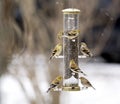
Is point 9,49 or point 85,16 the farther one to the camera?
point 85,16

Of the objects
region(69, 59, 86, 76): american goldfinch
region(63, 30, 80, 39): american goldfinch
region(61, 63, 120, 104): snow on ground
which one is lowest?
region(61, 63, 120, 104): snow on ground

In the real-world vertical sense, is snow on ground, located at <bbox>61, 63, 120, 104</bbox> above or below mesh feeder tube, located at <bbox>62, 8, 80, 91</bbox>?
below

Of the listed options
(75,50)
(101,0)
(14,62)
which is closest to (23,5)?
(14,62)

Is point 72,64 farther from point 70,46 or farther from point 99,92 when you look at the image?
point 99,92

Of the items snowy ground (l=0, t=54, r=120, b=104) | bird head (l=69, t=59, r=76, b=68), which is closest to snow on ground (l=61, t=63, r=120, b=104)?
snowy ground (l=0, t=54, r=120, b=104)

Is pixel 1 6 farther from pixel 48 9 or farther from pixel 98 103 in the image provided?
pixel 98 103

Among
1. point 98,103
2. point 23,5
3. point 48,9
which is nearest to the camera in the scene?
point 23,5

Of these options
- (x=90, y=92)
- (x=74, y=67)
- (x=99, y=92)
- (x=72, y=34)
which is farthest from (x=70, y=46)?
(x=99, y=92)

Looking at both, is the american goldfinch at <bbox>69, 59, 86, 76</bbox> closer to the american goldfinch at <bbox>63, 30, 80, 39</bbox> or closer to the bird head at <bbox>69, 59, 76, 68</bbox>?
the bird head at <bbox>69, 59, 76, 68</bbox>

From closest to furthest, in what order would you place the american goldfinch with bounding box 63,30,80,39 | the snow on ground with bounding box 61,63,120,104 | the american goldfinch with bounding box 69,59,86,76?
the american goldfinch with bounding box 69,59,86,76 → the american goldfinch with bounding box 63,30,80,39 → the snow on ground with bounding box 61,63,120,104
